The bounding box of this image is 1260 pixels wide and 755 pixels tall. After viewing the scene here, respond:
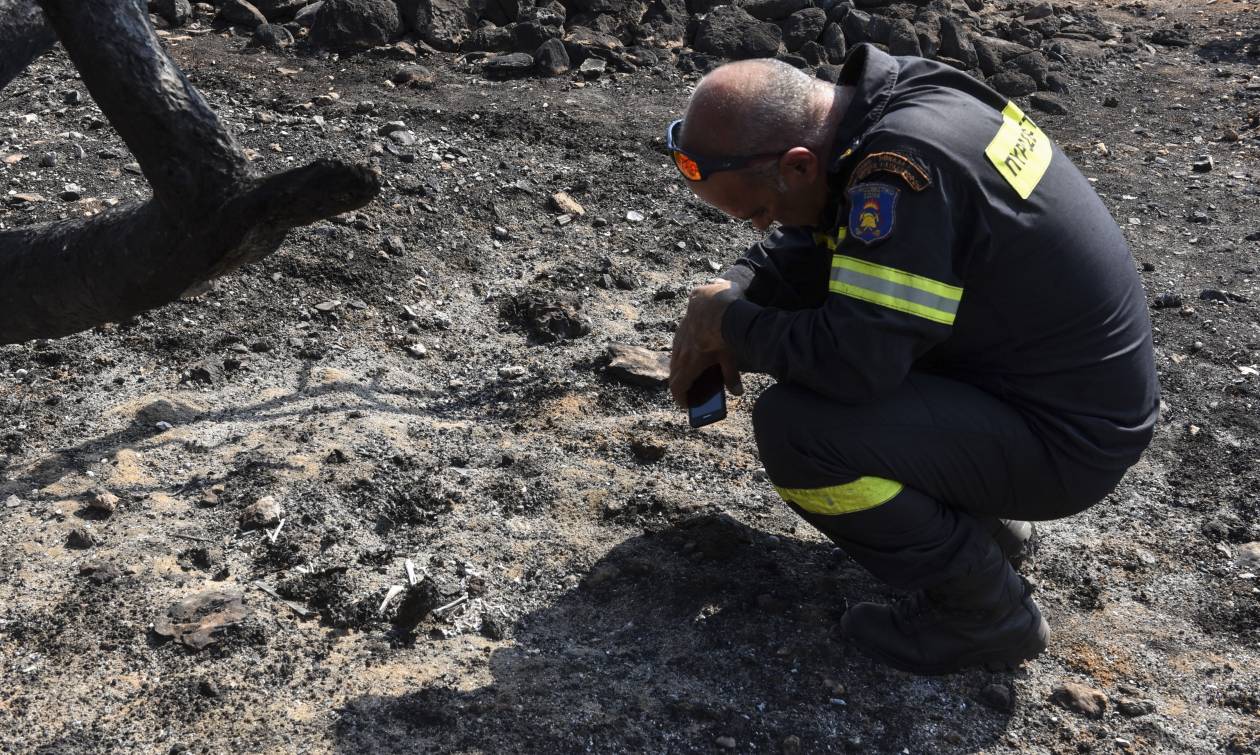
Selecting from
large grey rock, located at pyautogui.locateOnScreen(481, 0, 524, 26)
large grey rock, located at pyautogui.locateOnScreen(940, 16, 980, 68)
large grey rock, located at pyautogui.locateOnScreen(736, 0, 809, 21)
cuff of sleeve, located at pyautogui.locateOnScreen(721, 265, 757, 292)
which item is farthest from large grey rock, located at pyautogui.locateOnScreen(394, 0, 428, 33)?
cuff of sleeve, located at pyautogui.locateOnScreen(721, 265, 757, 292)

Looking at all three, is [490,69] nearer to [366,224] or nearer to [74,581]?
[366,224]

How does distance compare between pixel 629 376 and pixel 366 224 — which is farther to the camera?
pixel 366 224

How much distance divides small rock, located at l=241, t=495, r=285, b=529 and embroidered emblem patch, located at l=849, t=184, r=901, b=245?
5.34ft

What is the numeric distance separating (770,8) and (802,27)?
298 millimetres

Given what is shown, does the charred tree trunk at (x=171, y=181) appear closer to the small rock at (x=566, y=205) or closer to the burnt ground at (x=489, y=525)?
the burnt ground at (x=489, y=525)

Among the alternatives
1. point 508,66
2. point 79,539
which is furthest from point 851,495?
point 508,66

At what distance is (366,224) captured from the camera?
4719mm

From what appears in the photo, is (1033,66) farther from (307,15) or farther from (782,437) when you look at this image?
(782,437)

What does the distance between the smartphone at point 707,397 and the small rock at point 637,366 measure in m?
0.98

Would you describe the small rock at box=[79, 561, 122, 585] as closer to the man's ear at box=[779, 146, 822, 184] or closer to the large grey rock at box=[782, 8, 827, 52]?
the man's ear at box=[779, 146, 822, 184]

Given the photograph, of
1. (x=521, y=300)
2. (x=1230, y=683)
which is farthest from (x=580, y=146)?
(x=1230, y=683)

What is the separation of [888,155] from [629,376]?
1766mm

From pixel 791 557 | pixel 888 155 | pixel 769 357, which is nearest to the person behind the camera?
pixel 888 155

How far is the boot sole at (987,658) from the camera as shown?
266 centimetres
